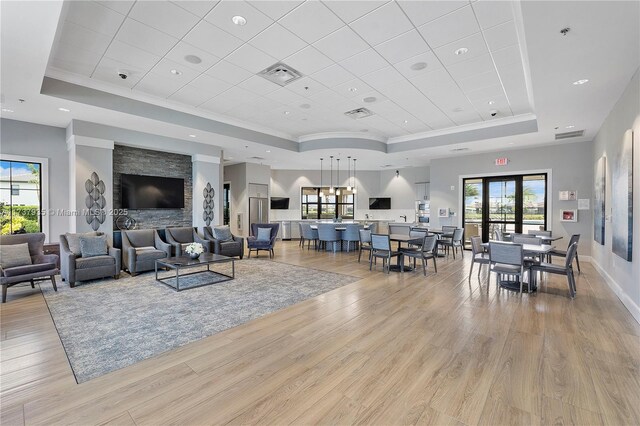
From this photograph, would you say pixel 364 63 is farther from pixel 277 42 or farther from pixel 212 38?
pixel 212 38

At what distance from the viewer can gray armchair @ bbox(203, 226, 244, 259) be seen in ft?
24.5

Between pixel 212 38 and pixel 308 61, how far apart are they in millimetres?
1362

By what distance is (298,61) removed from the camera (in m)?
4.39

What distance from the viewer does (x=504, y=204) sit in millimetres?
8953

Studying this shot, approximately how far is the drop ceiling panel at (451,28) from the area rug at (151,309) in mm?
3952

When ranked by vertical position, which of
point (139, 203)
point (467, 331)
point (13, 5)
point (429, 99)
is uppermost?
point (429, 99)

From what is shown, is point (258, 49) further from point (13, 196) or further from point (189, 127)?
point (13, 196)

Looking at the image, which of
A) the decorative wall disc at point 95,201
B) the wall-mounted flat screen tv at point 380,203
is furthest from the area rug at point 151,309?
the wall-mounted flat screen tv at point 380,203

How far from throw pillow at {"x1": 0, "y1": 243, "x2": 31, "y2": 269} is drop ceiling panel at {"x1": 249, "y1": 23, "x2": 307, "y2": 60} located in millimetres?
5075

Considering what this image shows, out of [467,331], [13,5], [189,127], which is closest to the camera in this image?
[13,5]

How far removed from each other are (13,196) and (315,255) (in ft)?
22.4

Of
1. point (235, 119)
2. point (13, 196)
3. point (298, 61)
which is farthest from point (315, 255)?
point (13, 196)

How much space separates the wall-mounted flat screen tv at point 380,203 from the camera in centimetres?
1287

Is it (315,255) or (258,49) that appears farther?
(315,255)
